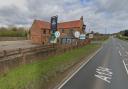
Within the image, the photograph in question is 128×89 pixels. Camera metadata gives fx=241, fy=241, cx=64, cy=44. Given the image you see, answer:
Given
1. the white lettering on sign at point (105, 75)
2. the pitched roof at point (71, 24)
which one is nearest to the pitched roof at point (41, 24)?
the pitched roof at point (71, 24)

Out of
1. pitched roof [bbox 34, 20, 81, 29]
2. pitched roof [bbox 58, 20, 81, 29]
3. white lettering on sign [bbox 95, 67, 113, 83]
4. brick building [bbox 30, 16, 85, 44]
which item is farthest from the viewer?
pitched roof [bbox 58, 20, 81, 29]

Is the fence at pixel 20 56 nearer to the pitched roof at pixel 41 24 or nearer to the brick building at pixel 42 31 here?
the brick building at pixel 42 31

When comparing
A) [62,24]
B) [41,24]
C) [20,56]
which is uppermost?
[62,24]

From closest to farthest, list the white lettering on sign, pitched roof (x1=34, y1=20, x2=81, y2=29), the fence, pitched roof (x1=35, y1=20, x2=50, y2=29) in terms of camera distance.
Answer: the fence
the white lettering on sign
pitched roof (x1=35, y1=20, x2=50, y2=29)
pitched roof (x1=34, y1=20, x2=81, y2=29)

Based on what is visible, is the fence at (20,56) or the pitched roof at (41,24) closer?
the fence at (20,56)

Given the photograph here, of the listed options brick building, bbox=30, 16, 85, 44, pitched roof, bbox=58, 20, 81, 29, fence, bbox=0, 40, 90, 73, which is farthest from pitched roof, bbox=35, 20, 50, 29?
fence, bbox=0, 40, 90, 73

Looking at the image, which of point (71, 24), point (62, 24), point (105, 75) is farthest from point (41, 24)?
point (105, 75)

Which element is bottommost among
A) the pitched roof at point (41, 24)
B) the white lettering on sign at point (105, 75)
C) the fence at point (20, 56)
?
the white lettering on sign at point (105, 75)

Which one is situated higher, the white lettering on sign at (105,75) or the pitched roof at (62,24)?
the pitched roof at (62,24)

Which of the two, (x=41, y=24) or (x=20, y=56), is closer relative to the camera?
(x=20, y=56)

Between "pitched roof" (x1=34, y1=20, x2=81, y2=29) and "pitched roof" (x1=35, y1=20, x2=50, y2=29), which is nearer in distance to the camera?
"pitched roof" (x1=35, y1=20, x2=50, y2=29)

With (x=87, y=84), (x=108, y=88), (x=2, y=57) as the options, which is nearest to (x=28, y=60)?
(x=2, y=57)

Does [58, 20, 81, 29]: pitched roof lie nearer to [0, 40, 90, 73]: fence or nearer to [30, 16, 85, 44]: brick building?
[30, 16, 85, 44]: brick building

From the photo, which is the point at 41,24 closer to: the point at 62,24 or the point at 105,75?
the point at 62,24
